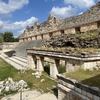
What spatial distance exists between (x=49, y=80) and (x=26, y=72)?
3590 mm

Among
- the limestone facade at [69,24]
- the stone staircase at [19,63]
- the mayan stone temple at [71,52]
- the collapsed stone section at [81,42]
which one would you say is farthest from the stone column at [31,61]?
the limestone facade at [69,24]

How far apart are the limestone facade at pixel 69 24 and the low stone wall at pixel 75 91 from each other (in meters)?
10.9

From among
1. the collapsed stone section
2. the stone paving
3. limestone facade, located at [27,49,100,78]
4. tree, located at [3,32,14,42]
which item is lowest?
the stone paving

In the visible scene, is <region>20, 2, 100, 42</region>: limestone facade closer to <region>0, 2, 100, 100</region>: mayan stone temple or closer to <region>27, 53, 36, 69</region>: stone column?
<region>0, 2, 100, 100</region>: mayan stone temple

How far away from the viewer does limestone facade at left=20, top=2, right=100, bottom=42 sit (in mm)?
14953

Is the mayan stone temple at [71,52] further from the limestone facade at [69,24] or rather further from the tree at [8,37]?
the tree at [8,37]

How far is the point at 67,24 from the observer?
1930cm

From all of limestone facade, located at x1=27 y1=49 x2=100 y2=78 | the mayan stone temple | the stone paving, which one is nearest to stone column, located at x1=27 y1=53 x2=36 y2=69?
the mayan stone temple

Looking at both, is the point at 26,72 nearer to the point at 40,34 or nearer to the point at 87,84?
the point at 87,84

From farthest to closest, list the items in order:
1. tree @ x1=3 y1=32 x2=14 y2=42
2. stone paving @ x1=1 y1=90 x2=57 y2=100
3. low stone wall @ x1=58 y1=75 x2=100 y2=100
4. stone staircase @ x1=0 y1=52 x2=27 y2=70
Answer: tree @ x1=3 y1=32 x2=14 y2=42 < stone staircase @ x1=0 y1=52 x2=27 y2=70 < stone paving @ x1=1 y1=90 x2=57 y2=100 < low stone wall @ x1=58 y1=75 x2=100 y2=100

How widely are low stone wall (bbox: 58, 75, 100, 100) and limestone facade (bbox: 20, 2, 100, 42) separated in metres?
10.9

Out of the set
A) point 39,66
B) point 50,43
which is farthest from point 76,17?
point 39,66

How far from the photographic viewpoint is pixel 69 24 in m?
18.8

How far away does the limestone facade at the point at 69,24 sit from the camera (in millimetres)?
14953
